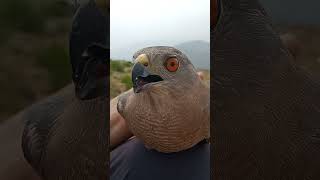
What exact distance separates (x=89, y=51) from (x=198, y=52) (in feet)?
1.66

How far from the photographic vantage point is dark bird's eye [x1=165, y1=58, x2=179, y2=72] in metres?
2.12

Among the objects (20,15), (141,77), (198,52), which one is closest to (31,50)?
(20,15)

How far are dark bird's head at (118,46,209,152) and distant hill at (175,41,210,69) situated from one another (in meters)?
0.04

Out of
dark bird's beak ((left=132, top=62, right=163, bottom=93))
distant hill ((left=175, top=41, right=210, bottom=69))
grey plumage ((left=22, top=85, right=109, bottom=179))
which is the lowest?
grey plumage ((left=22, top=85, right=109, bottom=179))

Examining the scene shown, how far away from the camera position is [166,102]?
209cm

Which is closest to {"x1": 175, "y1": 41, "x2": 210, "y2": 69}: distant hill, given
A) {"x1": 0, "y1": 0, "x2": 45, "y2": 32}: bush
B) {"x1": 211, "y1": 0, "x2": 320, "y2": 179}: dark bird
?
{"x1": 211, "y1": 0, "x2": 320, "y2": 179}: dark bird

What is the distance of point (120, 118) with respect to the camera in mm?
2154

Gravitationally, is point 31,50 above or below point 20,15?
below

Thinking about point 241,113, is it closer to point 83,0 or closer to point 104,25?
point 104,25

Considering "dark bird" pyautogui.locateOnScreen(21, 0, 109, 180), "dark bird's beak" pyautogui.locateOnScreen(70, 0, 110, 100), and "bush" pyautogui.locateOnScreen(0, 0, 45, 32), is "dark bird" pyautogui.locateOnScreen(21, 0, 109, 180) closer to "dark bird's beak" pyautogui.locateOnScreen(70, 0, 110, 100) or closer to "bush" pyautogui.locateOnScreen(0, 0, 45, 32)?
"dark bird's beak" pyautogui.locateOnScreen(70, 0, 110, 100)

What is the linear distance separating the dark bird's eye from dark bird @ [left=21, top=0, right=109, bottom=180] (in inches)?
11.4

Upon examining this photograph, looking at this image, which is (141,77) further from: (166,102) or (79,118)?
(79,118)

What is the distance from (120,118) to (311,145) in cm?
90

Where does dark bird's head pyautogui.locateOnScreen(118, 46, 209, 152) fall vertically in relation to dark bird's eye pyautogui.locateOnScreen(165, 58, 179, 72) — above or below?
below
